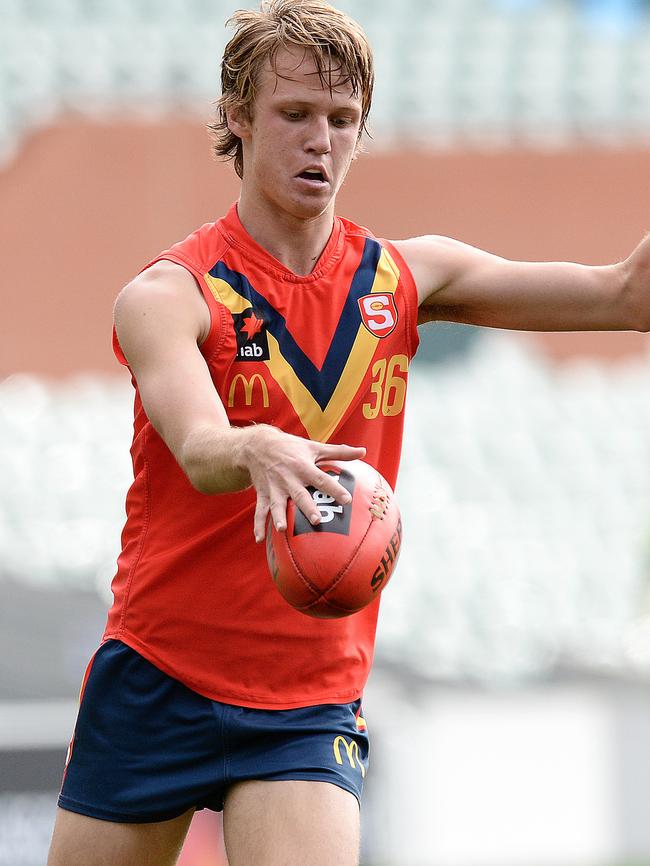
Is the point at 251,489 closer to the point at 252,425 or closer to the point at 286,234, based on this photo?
the point at 252,425

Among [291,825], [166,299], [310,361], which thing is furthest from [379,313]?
[291,825]

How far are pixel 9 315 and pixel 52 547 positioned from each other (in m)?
1.78

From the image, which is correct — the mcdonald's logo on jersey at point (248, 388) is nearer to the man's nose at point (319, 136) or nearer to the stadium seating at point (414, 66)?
the man's nose at point (319, 136)

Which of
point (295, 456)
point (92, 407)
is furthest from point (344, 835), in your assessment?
point (92, 407)

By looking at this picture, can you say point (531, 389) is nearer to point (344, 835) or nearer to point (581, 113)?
point (581, 113)

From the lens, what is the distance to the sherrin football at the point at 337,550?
113 inches

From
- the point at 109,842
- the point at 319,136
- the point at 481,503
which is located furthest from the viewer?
the point at 481,503

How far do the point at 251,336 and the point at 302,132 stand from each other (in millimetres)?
494

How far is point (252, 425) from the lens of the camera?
3.18 meters

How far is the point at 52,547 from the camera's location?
906 cm

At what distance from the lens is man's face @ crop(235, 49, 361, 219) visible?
10.8 ft

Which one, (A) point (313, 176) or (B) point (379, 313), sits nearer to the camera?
(A) point (313, 176)

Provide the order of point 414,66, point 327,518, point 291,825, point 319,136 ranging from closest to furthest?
point 327,518
point 291,825
point 319,136
point 414,66

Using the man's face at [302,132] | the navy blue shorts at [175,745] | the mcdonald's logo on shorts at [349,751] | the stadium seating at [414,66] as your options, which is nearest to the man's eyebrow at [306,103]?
the man's face at [302,132]
